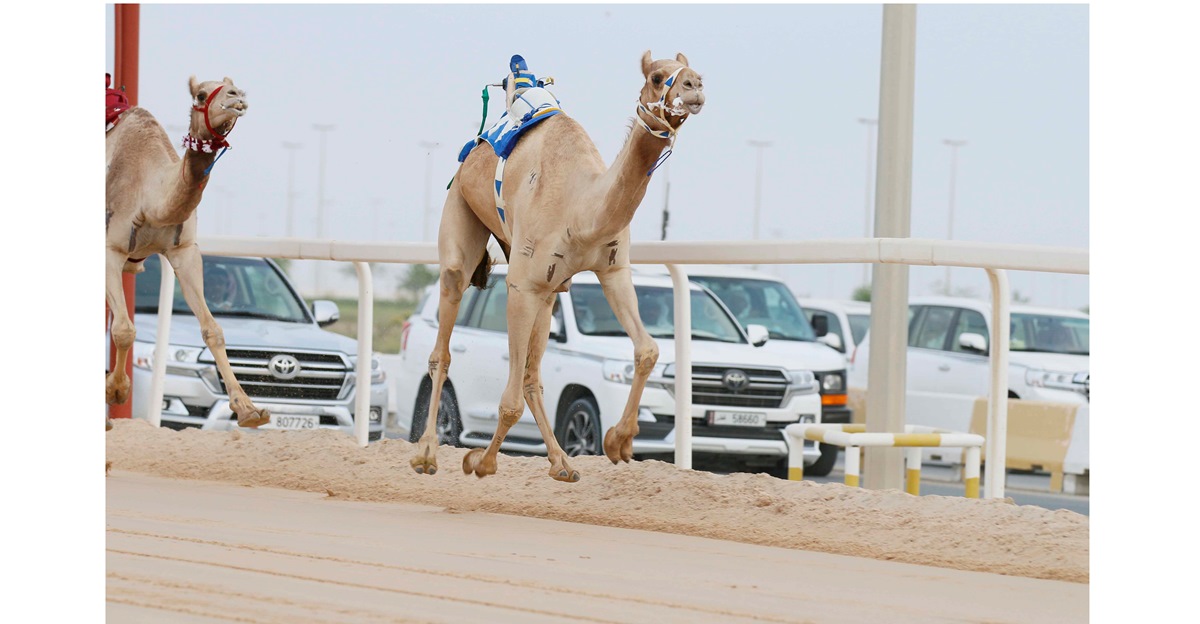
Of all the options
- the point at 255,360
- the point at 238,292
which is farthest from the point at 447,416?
the point at 238,292

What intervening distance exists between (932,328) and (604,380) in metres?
7.06

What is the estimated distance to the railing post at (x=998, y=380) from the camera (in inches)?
275

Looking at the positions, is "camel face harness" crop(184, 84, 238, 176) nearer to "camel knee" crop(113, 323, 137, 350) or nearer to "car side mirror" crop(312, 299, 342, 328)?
"camel knee" crop(113, 323, 137, 350)

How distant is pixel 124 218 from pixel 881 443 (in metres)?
3.96

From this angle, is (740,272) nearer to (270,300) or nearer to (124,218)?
(270,300)

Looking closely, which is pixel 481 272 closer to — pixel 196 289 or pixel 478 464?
pixel 478 464

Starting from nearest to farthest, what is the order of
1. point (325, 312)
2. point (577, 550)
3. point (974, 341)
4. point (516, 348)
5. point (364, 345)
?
point (577, 550)
point (516, 348)
point (364, 345)
point (325, 312)
point (974, 341)

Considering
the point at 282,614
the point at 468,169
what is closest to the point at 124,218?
the point at 468,169

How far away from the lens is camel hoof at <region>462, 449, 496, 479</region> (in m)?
7.05

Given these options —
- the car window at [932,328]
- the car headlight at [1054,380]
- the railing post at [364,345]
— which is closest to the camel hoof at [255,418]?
the railing post at [364,345]

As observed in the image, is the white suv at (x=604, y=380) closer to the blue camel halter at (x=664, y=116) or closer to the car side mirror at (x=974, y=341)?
the car side mirror at (x=974, y=341)

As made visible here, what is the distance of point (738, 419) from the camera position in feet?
45.7

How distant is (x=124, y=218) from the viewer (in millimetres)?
7910

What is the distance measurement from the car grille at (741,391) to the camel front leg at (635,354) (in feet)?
23.4
